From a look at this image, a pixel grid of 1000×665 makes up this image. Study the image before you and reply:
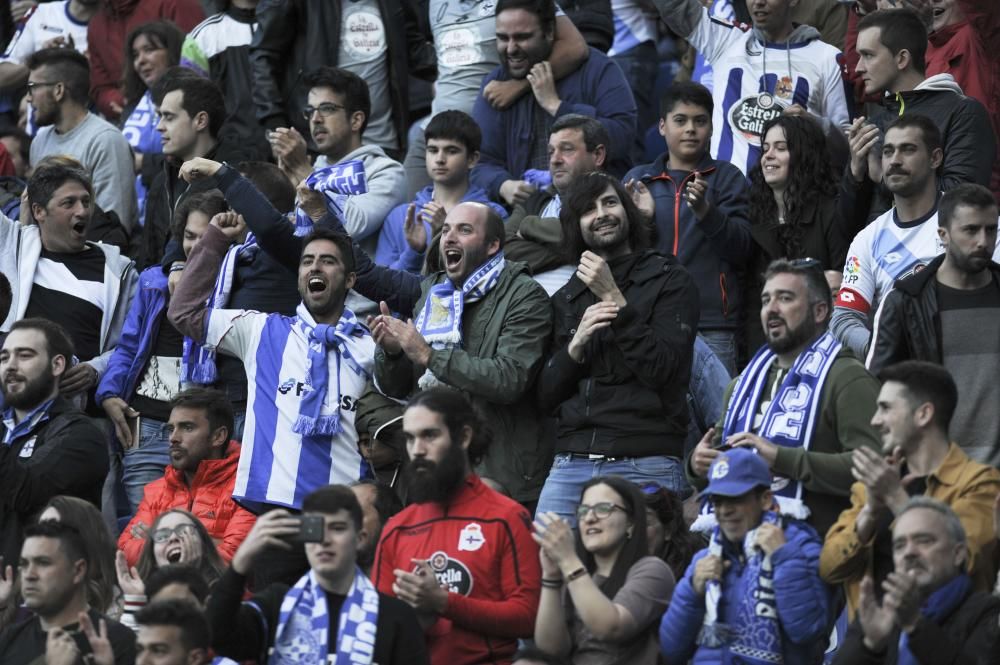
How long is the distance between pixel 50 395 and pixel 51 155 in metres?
2.99

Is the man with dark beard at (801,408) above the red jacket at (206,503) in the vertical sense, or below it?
above

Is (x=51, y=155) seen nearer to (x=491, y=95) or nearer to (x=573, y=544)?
(x=491, y=95)

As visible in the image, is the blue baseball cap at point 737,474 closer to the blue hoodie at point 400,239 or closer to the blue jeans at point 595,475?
the blue jeans at point 595,475

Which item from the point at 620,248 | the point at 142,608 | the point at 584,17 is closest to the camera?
the point at 142,608

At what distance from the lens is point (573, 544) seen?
7.66m

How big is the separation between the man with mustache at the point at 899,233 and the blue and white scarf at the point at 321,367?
7.71 feet

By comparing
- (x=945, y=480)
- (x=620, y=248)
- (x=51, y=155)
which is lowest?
(x=945, y=480)

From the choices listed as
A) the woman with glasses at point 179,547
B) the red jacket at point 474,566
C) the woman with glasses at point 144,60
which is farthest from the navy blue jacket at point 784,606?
the woman with glasses at point 144,60

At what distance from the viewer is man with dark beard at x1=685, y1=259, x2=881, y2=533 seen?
306 inches

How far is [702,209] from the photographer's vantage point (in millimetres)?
10039

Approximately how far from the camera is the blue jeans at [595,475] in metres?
8.80

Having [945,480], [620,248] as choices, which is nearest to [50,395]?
[620,248]

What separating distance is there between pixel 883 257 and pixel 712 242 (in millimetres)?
1170

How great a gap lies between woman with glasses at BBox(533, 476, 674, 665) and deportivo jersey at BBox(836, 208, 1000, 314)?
6.68ft
